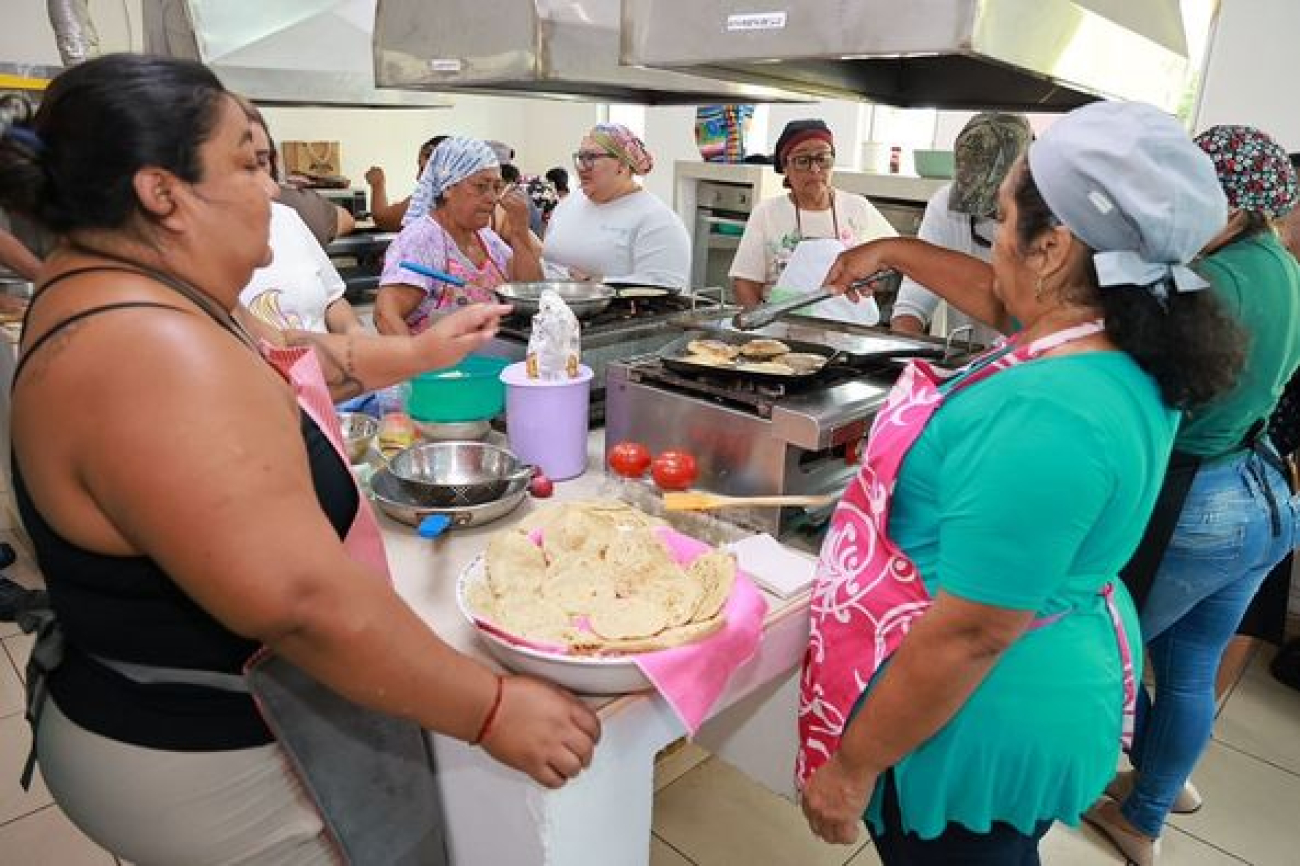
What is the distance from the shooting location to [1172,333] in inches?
36.4

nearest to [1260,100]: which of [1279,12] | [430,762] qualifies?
[1279,12]

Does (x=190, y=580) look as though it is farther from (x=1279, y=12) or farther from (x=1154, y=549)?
(x=1279, y=12)

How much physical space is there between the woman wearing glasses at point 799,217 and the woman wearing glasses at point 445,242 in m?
1.07

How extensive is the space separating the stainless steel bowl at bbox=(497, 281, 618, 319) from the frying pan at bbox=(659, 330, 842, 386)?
30cm

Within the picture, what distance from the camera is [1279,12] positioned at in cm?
315

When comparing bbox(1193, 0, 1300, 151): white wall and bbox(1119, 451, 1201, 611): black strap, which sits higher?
bbox(1193, 0, 1300, 151): white wall

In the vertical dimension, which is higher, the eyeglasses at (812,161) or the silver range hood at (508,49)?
the silver range hood at (508,49)

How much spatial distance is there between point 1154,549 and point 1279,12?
2.67 meters

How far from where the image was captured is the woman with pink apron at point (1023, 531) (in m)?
0.90

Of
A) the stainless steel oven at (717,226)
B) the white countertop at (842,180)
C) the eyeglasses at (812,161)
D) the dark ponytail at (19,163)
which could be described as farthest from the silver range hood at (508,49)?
the stainless steel oven at (717,226)

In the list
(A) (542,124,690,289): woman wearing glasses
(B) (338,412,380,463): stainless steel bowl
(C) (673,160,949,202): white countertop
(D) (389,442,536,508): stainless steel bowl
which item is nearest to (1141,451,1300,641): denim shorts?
(D) (389,442,536,508): stainless steel bowl

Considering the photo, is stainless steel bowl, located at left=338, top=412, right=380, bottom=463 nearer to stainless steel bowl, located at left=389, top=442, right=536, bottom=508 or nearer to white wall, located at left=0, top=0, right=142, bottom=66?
stainless steel bowl, located at left=389, top=442, right=536, bottom=508

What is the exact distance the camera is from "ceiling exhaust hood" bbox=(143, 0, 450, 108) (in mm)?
2332

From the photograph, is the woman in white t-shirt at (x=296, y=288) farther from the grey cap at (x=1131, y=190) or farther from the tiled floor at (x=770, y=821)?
the grey cap at (x=1131, y=190)
